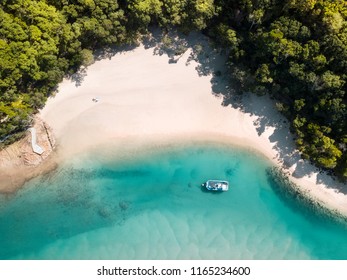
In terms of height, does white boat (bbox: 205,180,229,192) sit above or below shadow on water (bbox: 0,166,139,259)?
above

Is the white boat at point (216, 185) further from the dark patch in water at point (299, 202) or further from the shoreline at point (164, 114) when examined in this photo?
the dark patch in water at point (299, 202)

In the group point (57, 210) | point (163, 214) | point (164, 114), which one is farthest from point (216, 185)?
point (57, 210)

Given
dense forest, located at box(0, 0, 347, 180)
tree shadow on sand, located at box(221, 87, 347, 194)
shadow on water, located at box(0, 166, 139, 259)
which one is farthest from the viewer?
tree shadow on sand, located at box(221, 87, 347, 194)

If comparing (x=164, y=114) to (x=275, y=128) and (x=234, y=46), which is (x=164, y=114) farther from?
(x=275, y=128)

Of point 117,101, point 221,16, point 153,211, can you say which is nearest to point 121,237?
point 153,211

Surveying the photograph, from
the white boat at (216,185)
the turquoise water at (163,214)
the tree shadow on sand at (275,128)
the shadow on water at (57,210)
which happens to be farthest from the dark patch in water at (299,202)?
the shadow on water at (57,210)

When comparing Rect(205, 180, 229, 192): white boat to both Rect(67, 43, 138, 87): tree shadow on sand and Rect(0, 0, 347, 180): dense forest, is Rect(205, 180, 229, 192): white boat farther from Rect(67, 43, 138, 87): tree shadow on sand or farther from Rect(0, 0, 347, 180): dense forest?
Rect(67, 43, 138, 87): tree shadow on sand

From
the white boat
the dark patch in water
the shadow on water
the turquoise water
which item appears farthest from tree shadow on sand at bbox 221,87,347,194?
the shadow on water
